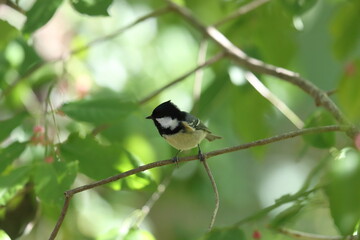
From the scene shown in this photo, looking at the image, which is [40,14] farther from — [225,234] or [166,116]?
[225,234]

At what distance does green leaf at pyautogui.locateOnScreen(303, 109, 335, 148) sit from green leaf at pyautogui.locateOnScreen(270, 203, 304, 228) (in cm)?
23

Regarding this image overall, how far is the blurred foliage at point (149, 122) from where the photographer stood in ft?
6.10

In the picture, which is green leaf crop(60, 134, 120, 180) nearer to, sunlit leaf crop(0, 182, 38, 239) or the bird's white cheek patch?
sunlit leaf crop(0, 182, 38, 239)

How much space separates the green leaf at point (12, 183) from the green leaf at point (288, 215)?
0.85m

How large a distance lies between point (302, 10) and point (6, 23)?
1305mm

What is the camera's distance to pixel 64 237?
279 centimetres

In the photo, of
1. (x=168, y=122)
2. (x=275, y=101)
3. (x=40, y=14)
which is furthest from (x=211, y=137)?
(x=40, y=14)

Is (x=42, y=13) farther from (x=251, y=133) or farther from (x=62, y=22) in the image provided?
(x=62, y=22)

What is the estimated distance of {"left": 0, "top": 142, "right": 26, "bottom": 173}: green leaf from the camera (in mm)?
1894

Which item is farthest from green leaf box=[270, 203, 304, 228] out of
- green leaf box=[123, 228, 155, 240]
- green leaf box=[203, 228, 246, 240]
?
green leaf box=[123, 228, 155, 240]

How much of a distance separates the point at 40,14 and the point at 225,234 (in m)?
0.95

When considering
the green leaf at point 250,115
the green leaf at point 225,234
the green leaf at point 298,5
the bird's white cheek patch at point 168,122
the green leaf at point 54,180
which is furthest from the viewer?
the green leaf at point 250,115

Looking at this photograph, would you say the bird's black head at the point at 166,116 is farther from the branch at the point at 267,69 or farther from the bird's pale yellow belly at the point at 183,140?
the branch at the point at 267,69

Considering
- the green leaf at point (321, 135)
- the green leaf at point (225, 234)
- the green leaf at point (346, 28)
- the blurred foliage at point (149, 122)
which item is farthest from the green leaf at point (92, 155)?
the green leaf at point (346, 28)
